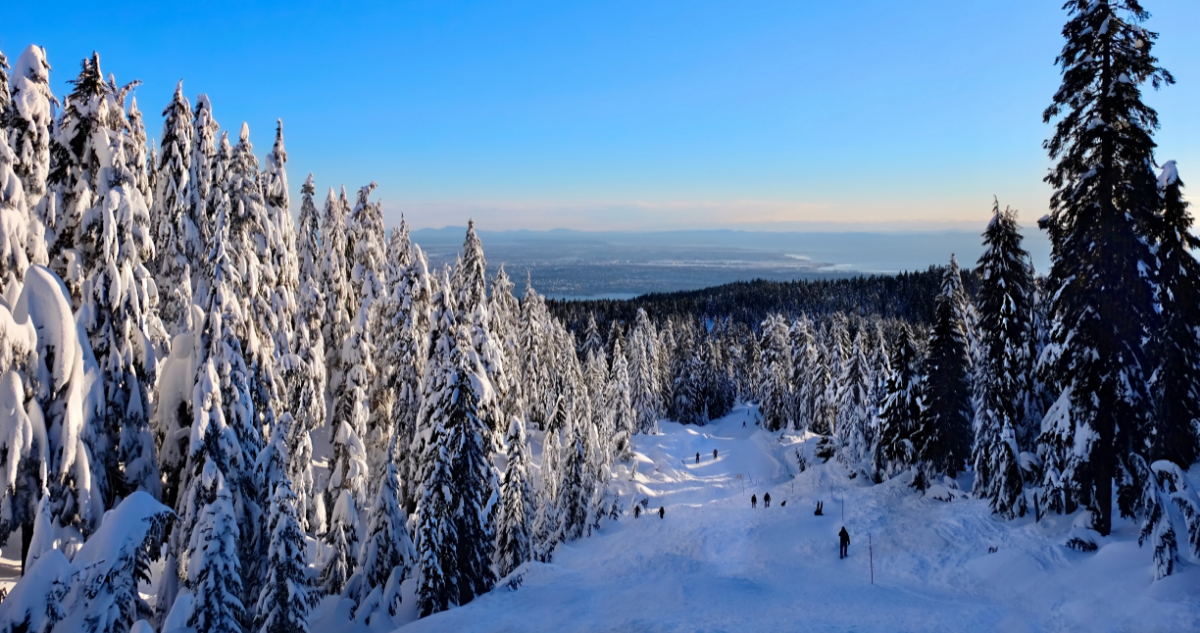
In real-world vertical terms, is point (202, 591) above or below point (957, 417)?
above

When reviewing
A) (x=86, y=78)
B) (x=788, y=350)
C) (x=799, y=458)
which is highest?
(x=86, y=78)

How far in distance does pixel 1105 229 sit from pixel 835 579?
1279 centimetres

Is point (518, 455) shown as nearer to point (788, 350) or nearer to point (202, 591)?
point (202, 591)

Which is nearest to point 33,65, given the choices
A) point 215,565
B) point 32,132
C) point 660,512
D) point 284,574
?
point 32,132

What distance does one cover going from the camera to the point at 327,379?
27.2 metres

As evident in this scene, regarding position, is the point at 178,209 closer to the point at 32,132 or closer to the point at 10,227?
the point at 32,132

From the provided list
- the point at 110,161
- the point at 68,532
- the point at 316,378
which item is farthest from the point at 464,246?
the point at 68,532

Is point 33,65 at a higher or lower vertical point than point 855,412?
higher

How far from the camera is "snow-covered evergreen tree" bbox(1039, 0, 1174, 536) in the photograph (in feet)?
49.4

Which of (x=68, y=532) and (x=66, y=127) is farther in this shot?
(x=66, y=127)

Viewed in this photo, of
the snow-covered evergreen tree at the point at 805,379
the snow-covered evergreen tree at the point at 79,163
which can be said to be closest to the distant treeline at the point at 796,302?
the snow-covered evergreen tree at the point at 805,379

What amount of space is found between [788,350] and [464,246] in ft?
164

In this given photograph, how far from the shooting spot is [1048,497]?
1956 cm

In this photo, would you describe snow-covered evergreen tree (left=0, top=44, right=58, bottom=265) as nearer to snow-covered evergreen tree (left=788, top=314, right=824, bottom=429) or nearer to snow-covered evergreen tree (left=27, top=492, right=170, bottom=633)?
snow-covered evergreen tree (left=27, top=492, right=170, bottom=633)
